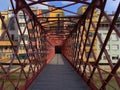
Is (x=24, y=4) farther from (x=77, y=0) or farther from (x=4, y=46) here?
(x=4, y=46)

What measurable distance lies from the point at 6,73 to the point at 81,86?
10.6 feet

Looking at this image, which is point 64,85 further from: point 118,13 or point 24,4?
point 118,13

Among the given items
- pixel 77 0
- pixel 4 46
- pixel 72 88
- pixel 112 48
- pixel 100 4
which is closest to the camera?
pixel 100 4

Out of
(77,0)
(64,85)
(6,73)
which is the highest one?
(77,0)

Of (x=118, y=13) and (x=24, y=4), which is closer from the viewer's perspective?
(x=118, y=13)

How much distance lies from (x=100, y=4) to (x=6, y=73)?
3.10m

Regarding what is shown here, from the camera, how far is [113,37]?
6488 cm

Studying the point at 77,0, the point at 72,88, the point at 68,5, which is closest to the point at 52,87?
the point at 72,88

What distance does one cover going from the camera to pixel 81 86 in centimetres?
962

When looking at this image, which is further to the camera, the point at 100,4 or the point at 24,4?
the point at 24,4

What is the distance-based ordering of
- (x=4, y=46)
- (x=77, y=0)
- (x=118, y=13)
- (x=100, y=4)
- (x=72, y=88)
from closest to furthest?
(x=118, y=13), (x=100, y=4), (x=72, y=88), (x=77, y=0), (x=4, y=46)

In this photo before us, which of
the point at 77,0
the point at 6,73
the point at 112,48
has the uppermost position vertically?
the point at 77,0

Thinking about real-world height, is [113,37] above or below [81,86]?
below

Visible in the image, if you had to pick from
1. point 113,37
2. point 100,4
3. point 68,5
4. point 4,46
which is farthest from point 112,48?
point 100,4
